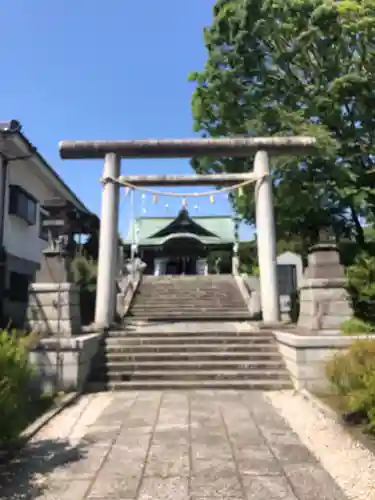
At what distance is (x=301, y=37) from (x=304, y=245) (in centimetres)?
861

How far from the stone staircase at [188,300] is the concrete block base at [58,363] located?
6610mm

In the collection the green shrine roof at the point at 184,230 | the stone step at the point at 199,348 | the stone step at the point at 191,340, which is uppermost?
the green shrine roof at the point at 184,230

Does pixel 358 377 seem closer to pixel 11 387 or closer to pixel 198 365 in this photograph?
pixel 198 365

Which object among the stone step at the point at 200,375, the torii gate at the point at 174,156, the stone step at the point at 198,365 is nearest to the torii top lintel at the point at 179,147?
the torii gate at the point at 174,156

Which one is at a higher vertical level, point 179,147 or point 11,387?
point 179,147

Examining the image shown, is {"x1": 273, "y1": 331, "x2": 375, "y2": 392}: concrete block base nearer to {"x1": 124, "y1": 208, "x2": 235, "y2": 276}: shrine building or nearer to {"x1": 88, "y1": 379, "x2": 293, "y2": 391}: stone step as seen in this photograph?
{"x1": 88, "y1": 379, "x2": 293, "y2": 391}: stone step

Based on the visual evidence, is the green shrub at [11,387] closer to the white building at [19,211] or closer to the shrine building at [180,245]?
the white building at [19,211]

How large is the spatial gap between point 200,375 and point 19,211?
10987 mm

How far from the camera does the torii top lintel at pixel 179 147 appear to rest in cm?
A: 1205

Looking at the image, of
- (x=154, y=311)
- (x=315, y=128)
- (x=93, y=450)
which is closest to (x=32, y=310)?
(x=93, y=450)

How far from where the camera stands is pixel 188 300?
18938mm

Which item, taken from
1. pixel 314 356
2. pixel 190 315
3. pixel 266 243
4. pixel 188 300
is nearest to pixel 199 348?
pixel 314 356

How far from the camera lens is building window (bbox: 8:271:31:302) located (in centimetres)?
1542

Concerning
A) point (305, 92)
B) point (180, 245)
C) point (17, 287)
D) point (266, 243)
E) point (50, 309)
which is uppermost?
point (305, 92)
